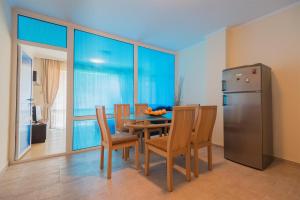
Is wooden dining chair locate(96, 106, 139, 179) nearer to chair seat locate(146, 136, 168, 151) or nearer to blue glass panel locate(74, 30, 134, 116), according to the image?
chair seat locate(146, 136, 168, 151)

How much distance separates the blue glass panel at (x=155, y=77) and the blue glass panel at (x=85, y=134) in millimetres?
1423

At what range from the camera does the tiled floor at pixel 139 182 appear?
64.2 inches

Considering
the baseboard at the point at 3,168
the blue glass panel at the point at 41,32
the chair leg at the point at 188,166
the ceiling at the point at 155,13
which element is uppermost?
the ceiling at the point at 155,13

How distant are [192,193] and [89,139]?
244 cm

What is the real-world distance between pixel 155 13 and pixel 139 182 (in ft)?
9.35

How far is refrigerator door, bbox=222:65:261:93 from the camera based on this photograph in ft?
7.39

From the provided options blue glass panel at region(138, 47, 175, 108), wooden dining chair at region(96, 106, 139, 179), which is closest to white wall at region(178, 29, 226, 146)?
blue glass panel at region(138, 47, 175, 108)

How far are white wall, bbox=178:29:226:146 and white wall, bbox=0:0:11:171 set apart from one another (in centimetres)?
390

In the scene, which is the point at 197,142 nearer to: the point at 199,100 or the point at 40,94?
the point at 199,100

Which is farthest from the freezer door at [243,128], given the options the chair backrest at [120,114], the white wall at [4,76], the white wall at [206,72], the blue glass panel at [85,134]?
the white wall at [4,76]

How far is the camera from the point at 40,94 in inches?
200

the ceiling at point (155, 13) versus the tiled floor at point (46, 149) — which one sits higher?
the ceiling at point (155, 13)

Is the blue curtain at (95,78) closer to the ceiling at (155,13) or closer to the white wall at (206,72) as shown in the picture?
the ceiling at (155,13)

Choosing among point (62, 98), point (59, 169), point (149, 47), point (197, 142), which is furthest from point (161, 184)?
point (62, 98)
